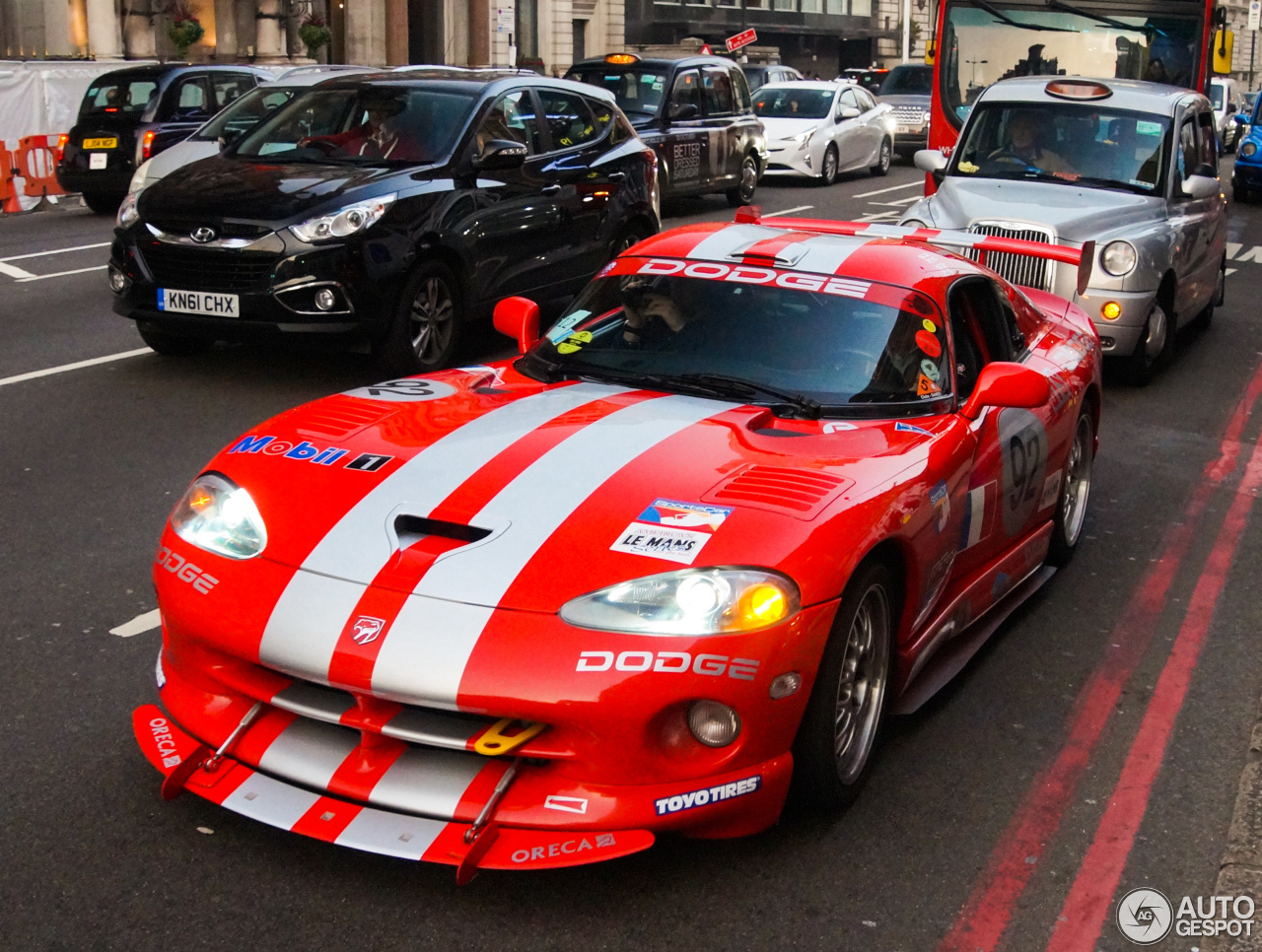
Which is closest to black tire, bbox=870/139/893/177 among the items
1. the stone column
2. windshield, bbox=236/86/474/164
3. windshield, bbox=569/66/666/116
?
windshield, bbox=569/66/666/116

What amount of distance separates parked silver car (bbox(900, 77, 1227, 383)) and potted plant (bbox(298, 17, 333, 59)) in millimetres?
29157

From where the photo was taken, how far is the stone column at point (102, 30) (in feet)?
109

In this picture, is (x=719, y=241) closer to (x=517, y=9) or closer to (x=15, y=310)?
(x=15, y=310)

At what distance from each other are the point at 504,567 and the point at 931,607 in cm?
148

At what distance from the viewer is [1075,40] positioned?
16594 millimetres

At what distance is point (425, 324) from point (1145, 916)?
255 inches

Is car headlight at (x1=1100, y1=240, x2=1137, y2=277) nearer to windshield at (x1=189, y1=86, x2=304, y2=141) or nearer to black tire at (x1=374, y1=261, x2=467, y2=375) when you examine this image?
black tire at (x1=374, y1=261, x2=467, y2=375)

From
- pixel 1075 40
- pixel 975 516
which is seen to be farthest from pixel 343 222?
pixel 1075 40

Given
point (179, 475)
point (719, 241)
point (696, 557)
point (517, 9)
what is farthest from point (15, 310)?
point (517, 9)

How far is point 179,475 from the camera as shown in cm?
716

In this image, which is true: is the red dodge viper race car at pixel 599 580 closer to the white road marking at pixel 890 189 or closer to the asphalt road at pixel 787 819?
the asphalt road at pixel 787 819

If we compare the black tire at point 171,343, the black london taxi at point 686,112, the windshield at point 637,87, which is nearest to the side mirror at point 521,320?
the black tire at point 171,343

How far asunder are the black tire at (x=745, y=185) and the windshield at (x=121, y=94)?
23.9 ft

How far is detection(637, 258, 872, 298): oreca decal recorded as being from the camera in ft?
16.8
